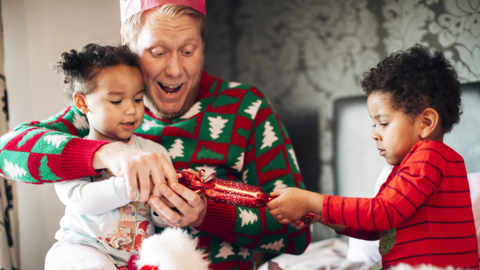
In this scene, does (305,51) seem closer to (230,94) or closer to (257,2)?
(257,2)

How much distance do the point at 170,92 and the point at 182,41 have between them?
18 cm

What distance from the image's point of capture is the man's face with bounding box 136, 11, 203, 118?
113 cm

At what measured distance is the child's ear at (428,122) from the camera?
0.90 m

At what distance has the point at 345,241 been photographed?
2.14m

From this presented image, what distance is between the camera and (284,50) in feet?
8.52

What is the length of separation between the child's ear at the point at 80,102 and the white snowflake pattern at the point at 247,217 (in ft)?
1.98

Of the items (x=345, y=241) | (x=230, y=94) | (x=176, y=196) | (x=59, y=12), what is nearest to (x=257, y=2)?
(x=59, y=12)

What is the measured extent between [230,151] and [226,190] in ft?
1.20

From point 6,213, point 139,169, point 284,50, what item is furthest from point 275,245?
point 284,50

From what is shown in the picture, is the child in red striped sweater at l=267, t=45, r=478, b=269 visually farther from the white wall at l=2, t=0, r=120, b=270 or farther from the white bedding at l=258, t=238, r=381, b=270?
the white wall at l=2, t=0, r=120, b=270

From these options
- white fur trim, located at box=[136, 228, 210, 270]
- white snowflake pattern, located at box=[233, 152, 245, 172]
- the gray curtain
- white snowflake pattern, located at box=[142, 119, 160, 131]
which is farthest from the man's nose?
the gray curtain

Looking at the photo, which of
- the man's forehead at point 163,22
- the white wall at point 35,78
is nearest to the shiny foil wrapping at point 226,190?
the man's forehead at point 163,22

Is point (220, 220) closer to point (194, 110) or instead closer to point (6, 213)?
point (194, 110)

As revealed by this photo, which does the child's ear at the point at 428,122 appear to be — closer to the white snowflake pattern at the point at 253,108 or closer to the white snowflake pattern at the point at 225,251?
the white snowflake pattern at the point at 253,108
